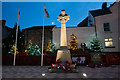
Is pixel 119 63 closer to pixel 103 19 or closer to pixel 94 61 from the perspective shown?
pixel 94 61

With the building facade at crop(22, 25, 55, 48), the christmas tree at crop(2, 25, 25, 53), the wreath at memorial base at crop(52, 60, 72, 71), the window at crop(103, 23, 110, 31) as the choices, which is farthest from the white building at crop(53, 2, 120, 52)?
the wreath at memorial base at crop(52, 60, 72, 71)

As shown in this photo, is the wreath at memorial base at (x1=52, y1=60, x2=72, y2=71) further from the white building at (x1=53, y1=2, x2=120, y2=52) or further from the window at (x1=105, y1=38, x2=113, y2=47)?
the window at (x1=105, y1=38, x2=113, y2=47)

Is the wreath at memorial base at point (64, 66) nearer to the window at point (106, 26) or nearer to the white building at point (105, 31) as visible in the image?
the white building at point (105, 31)

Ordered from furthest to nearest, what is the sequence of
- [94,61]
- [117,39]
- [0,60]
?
[117,39] < [0,60] < [94,61]

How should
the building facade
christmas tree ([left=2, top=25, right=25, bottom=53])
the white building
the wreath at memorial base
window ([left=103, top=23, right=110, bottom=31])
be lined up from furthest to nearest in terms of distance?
the building facade
christmas tree ([left=2, top=25, right=25, bottom=53])
window ([left=103, top=23, right=110, bottom=31])
the white building
the wreath at memorial base

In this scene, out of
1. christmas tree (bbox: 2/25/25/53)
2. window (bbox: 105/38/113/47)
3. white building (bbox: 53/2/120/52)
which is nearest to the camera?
white building (bbox: 53/2/120/52)

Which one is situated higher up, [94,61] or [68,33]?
[68,33]

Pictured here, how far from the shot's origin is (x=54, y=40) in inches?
826

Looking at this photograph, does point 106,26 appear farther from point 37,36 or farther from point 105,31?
point 37,36

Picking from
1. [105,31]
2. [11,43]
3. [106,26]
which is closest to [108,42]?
[105,31]

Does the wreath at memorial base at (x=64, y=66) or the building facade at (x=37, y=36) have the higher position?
the building facade at (x=37, y=36)

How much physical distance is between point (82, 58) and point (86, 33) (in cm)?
1091

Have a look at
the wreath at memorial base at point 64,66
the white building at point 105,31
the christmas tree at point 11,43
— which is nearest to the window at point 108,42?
the white building at point 105,31

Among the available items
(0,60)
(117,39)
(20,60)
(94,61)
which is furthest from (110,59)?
(0,60)
